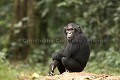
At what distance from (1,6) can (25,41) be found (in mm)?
3611

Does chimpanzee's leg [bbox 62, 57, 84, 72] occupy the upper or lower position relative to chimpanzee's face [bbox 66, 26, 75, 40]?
lower

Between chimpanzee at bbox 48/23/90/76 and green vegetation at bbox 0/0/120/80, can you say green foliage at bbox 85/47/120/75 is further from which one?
chimpanzee at bbox 48/23/90/76

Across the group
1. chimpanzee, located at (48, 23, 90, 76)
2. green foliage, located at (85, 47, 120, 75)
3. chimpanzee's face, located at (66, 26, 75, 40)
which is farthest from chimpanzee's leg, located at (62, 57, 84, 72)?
green foliage, located at (85, 47, 120, 75)

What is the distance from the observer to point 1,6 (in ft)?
62.5

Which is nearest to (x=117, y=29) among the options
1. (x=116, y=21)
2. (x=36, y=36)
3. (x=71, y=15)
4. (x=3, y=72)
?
(x=116, y=21)

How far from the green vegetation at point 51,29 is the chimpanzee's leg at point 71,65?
4.19 meters

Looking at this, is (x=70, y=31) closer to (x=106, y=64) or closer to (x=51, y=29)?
(x=106, y=64)

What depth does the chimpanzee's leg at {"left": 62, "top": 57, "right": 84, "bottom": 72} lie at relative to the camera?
365 inches

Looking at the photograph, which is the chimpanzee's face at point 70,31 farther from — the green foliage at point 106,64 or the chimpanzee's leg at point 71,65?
the green foliage at point 106,64

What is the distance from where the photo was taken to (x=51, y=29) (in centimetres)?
1670

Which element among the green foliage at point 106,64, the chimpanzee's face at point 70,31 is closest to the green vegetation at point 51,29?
the green foliage at point 106,64

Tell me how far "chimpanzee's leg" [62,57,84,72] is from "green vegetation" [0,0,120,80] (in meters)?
4.19

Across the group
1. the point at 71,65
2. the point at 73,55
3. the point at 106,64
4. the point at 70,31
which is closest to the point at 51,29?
the point at 106,64

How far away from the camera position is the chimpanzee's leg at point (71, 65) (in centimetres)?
927
